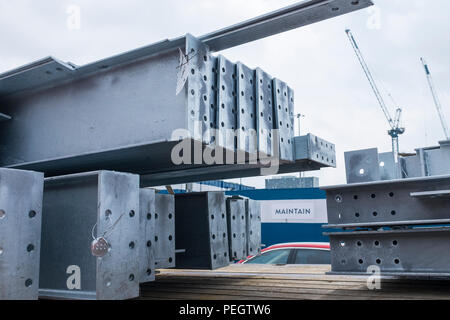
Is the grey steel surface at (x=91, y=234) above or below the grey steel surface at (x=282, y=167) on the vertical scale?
below

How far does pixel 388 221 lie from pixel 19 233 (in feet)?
6.04

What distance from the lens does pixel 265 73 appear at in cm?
271

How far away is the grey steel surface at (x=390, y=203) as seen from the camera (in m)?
2.07

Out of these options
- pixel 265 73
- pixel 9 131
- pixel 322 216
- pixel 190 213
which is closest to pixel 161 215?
pixel 190 213

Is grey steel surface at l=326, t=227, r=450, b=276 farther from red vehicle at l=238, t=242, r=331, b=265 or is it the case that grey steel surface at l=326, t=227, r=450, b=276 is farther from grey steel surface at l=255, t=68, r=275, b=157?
red vehicle at l=238, t=242, r=331, b=265

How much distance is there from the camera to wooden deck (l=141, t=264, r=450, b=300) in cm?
228

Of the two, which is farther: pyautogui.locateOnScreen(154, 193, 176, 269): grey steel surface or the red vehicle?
the red vehicle

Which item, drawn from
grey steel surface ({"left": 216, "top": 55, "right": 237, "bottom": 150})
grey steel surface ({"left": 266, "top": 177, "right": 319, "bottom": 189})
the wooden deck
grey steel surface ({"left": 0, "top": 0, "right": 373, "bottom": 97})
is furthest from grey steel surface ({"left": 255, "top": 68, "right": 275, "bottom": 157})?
grey steel surface ({"left": 266, "top": 177, "right": 319, "bottom": 189})

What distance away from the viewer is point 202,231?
2941 mm

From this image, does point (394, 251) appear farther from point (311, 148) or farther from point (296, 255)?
point (296, 255)

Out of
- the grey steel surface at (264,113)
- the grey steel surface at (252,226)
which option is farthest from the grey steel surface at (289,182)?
the grey steel surface at (264,113)

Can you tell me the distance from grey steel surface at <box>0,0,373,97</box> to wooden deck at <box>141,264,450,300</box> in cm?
144

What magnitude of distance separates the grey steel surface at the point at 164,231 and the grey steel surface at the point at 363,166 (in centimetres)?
114

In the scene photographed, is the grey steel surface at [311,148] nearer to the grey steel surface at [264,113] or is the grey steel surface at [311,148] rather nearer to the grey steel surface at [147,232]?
the grey steel surface at [264,113]
